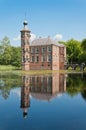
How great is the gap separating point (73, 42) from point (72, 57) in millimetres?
6674

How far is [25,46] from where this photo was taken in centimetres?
7512

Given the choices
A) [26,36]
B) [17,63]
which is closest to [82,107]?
[26,36]

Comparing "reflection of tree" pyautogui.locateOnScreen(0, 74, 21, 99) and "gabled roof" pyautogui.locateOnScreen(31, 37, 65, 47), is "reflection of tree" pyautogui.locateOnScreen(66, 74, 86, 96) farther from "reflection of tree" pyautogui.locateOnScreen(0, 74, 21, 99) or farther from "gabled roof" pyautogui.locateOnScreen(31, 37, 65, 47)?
"gabled roof" pyautogui.locateOnScreen(31, 37, 65, 47)

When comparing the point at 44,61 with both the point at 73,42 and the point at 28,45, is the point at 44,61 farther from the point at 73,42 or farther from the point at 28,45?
the point at 73,42

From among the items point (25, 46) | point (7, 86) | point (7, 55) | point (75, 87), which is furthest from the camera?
point (7, 55)

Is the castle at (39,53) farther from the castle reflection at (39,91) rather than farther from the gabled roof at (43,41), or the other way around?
the castle reflection at (39,91)

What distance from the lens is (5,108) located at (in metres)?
12.8

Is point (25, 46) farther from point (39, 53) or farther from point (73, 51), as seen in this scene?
point (73, 51)

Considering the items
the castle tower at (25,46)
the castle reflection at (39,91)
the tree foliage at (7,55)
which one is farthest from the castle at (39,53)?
the castle reflection at (39,91)

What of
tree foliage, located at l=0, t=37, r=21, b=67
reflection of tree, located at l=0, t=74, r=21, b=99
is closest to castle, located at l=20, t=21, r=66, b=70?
tree foliage, located at l=0, t=37, r=21, b=67

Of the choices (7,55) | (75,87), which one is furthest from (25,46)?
(75,87)

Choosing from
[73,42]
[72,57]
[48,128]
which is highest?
[73,42]

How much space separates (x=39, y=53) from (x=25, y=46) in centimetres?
494

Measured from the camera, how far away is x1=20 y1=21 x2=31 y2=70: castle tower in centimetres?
7406
